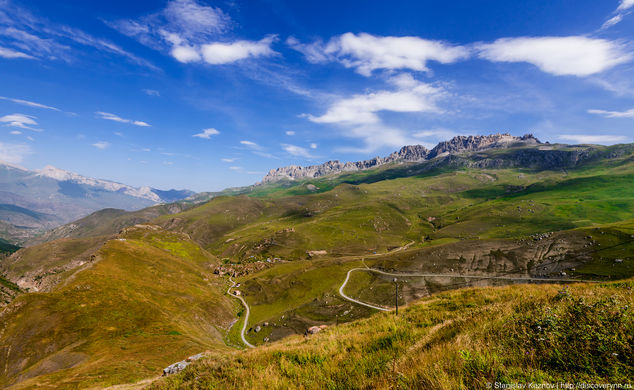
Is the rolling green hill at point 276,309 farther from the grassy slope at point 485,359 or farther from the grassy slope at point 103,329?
the grassy slope at point 103,329

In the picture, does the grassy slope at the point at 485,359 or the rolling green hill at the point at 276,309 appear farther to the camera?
the rolling green hill at the point at 276,309

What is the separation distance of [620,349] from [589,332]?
2.04 ft

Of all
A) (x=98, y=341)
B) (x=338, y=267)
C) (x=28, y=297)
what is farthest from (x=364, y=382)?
(x=338, y=267)

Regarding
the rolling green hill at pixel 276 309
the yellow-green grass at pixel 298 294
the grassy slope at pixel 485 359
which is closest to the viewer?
the grassy slope at pixel 485 359

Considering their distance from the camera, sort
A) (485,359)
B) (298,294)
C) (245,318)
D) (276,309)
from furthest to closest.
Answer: (298,294), (276,309), (245,318), (485,359)

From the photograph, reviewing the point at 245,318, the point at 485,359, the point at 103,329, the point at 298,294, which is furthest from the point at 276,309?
the point at 485,359

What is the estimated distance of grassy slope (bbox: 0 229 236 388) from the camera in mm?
35281

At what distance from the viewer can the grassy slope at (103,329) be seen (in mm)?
35281

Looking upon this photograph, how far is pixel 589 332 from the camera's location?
16.4 ft

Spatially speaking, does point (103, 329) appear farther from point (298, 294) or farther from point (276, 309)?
point (298, 294)

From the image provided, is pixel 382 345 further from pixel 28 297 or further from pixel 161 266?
pixel 161 266

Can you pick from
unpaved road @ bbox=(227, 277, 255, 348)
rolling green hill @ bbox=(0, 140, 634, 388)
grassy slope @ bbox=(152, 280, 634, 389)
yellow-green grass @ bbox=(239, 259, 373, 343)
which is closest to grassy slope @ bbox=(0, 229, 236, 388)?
rolling green hill @ bbox=(0, 140, 634, 388)

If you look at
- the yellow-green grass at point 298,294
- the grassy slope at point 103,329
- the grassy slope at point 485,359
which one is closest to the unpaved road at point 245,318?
the yellow-green grass at point 298,294

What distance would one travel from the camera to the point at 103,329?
5162 cm
